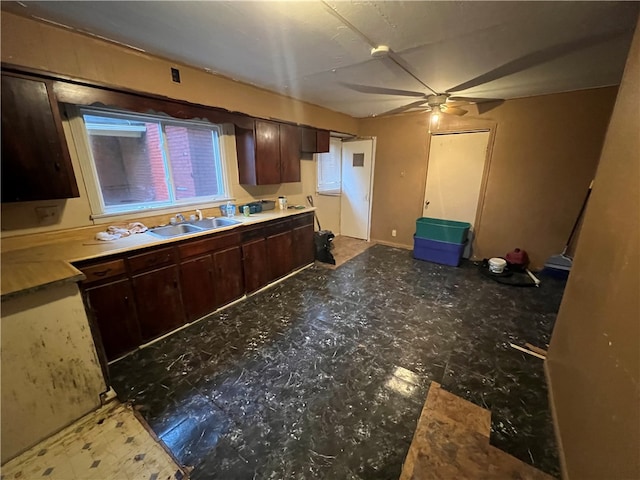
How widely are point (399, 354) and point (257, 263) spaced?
1864 mm

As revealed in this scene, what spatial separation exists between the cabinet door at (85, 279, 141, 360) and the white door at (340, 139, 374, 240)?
412 cm

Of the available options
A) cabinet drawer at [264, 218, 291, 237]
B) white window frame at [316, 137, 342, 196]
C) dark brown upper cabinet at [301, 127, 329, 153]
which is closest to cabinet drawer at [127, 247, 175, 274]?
cabinet drawer at [264, 218, 291, 237]

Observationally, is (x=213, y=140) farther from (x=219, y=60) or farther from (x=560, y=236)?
(x=560, y=236)

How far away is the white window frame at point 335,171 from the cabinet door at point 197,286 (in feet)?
9.30

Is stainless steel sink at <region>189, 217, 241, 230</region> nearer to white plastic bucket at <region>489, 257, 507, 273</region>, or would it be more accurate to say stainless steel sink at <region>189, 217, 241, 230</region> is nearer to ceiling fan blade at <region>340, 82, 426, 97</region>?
ceiling fan blade at <region>340, 82, 426, 97</region>

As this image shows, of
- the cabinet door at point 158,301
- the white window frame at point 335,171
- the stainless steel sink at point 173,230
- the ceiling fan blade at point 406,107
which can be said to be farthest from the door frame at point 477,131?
the cabinet door at point 158,301

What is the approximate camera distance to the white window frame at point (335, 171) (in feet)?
16.5

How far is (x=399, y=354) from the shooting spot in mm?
2170

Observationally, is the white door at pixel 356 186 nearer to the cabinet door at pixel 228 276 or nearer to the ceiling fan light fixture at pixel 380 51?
the ceiling fan light fixture at pixel 380 51

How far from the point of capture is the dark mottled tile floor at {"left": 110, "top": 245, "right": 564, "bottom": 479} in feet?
4.70

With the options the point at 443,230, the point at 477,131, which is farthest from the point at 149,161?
the point at 477,131

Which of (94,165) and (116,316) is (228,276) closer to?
(116,316)

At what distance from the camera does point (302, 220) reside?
148 inches

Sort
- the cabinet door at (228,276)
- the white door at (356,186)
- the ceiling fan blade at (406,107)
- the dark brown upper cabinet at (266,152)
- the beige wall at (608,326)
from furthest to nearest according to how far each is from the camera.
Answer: the white door at (356,186) → the ceiling fan blade at (406,107) → the dark brown upper cabinet at (266,152) → the cabinet door at (228,276) → the beige wall at (608,326)
